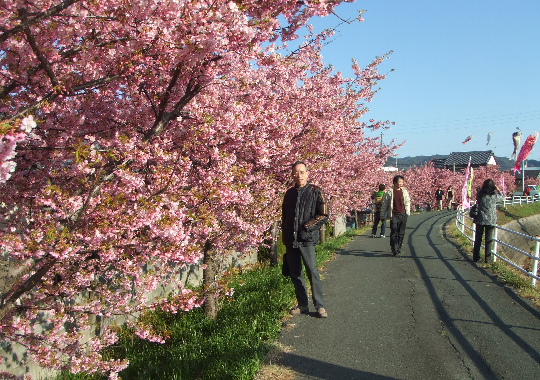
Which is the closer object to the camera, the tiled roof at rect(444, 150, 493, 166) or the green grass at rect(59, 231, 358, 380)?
the green grass at rect(59, 231, 358, 380)

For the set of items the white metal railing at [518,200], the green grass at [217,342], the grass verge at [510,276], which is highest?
the white metal railing at [518,200]

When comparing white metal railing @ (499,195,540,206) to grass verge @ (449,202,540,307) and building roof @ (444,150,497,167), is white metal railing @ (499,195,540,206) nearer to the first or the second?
building roof @ (444,150,497,167)

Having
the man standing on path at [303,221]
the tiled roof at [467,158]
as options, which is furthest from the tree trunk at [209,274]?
the tiled roof at [467,158]

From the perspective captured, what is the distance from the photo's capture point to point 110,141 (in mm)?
4605

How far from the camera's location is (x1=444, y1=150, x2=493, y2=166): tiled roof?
74625 mm

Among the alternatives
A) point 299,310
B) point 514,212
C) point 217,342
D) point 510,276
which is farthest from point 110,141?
point 514,212

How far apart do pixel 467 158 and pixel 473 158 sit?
4.86 ft

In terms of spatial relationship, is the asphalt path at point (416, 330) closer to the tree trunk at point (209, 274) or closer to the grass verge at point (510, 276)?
the grass verge at point (510, 276)

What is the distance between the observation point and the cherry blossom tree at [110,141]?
350cm

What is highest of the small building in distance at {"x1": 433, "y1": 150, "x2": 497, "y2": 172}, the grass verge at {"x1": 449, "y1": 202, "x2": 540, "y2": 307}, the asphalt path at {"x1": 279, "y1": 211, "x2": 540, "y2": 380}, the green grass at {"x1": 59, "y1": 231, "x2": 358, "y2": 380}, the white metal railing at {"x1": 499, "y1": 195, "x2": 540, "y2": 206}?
the small building in distance at {"x1": 433, "y1": 150, "x2": 497, "y2": 172}

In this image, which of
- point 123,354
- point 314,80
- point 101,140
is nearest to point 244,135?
point 101,140

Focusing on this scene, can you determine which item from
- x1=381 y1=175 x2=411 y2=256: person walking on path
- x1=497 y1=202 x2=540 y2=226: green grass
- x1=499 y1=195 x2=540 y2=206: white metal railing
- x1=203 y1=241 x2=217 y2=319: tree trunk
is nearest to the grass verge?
x1=381 y1=175 x2=411 y2=256: person walking on path

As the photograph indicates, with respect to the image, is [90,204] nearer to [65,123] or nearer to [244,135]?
[65,123]

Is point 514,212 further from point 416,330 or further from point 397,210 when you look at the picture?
point 416,330
